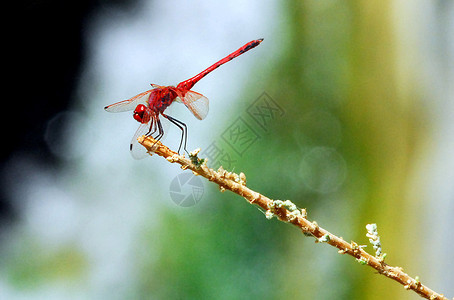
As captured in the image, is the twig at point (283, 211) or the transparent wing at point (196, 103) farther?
the transparent wing at point (196, 103)

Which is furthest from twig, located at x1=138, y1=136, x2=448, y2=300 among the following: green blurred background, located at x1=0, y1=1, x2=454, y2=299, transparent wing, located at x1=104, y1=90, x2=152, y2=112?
green blurred background, located at x1=0, y1=1, x2=454, y2=299

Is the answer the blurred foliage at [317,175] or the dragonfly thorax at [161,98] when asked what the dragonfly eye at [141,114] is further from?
the blurred foliage at [317,175]

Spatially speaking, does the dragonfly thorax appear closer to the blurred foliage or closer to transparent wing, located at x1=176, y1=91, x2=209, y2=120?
transparent wing, located at x1=176, y1=91, x2=209, y2=120

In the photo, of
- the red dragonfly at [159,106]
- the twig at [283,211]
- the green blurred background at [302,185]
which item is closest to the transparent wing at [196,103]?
the red dragonfly at [159,106]

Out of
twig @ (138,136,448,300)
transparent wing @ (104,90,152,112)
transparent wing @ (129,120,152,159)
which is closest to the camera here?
twig @ (138,136,448,300)

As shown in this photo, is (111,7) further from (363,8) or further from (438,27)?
(438,27)

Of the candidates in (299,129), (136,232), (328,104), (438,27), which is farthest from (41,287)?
(438,27)
